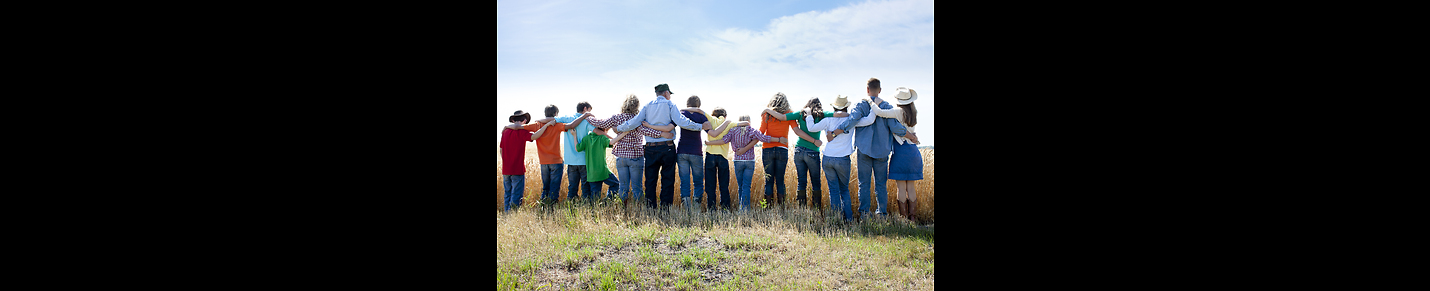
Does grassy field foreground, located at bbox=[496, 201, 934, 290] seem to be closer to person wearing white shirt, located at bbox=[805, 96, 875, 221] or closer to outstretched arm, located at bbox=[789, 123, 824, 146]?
person wearing white shirt, located at bbox=[805, 96, 875, 221]

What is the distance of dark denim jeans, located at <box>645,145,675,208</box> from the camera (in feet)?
21.0

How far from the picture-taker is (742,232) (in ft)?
17.8

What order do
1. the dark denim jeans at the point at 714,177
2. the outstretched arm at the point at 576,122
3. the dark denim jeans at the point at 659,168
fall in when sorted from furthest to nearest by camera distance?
the dark denim jeans at the point at 714,177 → the outstretched arm at the point at 576,122 → the dark denim jeans at the point at 659,168

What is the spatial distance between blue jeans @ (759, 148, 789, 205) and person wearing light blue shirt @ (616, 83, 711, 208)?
81 centimetres

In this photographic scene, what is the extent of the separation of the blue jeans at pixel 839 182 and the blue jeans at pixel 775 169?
22.8 inches

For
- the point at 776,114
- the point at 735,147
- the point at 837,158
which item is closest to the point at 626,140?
the point at 735,147

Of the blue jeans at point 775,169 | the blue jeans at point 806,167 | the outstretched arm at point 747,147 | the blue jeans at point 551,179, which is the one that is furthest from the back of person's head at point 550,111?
the blue jeans at point 806,167

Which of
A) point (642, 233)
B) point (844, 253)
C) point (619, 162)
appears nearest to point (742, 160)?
point (619, 162)

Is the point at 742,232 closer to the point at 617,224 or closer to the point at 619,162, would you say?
the point at 617,224

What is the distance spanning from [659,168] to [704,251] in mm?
2037

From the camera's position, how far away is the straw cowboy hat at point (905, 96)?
233 inches

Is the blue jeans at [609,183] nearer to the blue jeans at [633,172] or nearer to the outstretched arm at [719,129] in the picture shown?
the blue jeans at [633,172]

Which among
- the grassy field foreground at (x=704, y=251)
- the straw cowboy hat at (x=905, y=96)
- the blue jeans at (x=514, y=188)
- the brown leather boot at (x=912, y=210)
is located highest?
the straw cowboy hat at (x=905, y=96)

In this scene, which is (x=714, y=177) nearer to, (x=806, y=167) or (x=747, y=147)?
(x=747, y=147)
